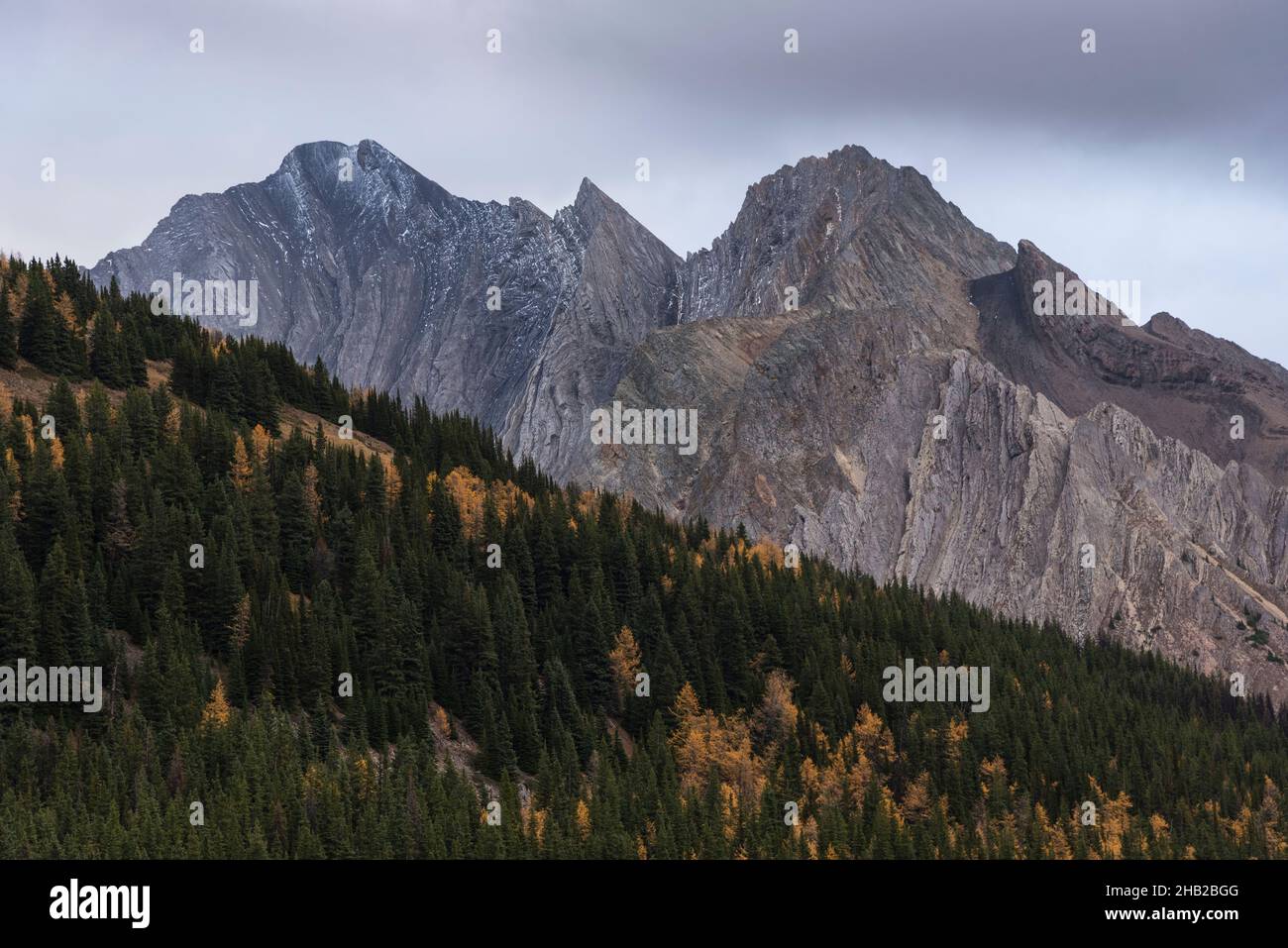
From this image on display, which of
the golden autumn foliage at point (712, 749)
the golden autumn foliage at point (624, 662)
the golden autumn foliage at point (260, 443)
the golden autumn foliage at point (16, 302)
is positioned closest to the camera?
the golden autumn foliage at point (712, 749)

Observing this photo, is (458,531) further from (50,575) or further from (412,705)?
(50,575)

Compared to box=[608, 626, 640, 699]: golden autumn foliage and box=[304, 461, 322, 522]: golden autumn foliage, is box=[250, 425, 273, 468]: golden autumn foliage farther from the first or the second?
box=[608, 626, 640, 699]: golden autumn foliage

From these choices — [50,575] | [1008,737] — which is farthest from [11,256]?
[1008,737]

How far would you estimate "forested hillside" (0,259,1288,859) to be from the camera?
106375mm

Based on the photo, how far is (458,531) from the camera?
6555 inches

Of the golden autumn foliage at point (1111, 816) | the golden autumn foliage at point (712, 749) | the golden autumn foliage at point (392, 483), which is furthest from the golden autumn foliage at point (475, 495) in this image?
the golden autumn foliage at point (1111, 816)

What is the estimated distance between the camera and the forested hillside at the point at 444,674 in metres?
106

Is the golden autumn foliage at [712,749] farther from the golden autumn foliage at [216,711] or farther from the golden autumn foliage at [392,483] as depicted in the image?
the golden autumn foliage at [392,483]

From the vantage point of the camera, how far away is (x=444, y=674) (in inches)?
5531

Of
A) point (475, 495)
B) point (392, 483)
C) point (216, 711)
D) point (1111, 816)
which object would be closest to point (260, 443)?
point (392, 483)

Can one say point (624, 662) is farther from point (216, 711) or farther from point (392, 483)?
point (216, 711)

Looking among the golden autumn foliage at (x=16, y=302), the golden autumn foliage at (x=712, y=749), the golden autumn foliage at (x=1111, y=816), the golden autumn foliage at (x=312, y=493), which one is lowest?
the golden autumn foliage at (x=1111, y=816)

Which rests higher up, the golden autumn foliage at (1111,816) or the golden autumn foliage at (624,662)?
the golden autumn foliage at (624,662)
